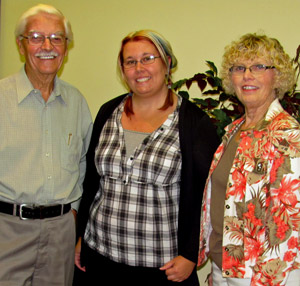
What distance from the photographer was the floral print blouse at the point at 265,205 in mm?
1273

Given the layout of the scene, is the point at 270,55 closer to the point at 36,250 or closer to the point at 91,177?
the point at 91,177

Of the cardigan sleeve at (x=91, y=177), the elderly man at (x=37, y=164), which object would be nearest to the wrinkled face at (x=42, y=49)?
the elderly man at (x=37, y=164)

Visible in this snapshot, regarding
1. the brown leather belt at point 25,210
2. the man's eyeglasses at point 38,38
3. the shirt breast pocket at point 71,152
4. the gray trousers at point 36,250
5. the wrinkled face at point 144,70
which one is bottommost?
the gray trousers at point 36,250

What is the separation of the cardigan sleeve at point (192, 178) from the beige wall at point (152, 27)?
97cm

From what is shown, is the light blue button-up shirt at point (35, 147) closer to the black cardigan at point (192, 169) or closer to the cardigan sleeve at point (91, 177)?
the cardigan sleeve at point (91, 177)

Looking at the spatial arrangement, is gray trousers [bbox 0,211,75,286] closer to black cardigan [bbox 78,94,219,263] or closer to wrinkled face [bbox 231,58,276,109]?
black cardigan [bbox 78,94,219,263]

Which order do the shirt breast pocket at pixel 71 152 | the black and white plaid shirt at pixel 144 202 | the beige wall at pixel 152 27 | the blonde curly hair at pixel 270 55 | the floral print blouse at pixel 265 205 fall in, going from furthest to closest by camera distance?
the beige wall at pixel 152 27, the shirt breast pocket at pixel 71 152, the black and white plaid shirt at pixel 144 202, the blonde curly hair at pixel 270 55, the floral print blouse at pixel 265 205

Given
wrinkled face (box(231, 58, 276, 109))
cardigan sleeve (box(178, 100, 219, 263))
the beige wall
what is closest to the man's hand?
cardigan sleeve (box(178, 100, 219, 263))

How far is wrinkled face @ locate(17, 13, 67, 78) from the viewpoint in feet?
6.03

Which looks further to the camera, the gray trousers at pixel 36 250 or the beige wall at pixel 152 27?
the beige wall at pixel 152 27

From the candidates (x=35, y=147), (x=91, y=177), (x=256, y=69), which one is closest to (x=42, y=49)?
(x=35, y=147)

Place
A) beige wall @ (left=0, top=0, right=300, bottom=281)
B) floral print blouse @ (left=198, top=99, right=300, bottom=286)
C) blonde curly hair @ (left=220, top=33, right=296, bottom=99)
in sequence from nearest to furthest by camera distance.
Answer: floral print blouse @ (left=198, top=99, right=300, bottom=286) < blonde curly hair @ (left=220, top=33, right=296, bottom=99) < beige wall @ (left=0, top=0, right=300, bottom=281)

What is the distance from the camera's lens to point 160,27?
267cm

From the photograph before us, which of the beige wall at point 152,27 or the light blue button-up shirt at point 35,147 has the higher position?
the beige wall at point 152,27
